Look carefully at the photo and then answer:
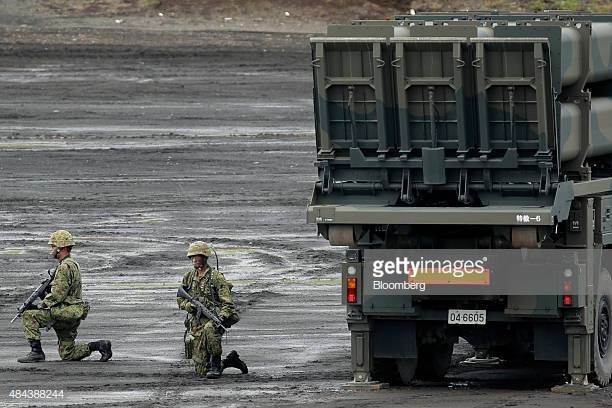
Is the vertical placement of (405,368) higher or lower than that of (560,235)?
lower

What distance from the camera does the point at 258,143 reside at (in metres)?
39.1

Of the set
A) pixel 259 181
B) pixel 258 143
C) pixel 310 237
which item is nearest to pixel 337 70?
pixel 310 237

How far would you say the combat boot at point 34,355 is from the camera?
1862 centimetres

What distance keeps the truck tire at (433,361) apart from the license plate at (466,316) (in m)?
1.05

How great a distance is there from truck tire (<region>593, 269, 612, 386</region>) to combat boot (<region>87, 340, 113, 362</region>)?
16.2 feet

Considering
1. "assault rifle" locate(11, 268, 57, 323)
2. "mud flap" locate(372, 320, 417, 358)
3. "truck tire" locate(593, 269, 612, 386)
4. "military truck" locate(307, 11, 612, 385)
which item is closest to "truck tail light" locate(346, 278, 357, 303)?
"military truck" locate(307, 11, 612, 385)

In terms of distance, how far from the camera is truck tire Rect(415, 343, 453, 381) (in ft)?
57.8

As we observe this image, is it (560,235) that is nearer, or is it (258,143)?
(560,235)

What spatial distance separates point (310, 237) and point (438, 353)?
1099cm

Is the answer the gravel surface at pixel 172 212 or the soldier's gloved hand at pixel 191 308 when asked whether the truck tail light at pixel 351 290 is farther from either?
the soldier's gloved hand at pixel 191 308

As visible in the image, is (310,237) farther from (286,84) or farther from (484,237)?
(286,84)

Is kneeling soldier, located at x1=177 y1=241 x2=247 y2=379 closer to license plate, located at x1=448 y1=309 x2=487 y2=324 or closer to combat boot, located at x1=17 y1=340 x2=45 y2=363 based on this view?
combat boot, located at x1=17 y1=340 x2=45 y2=363

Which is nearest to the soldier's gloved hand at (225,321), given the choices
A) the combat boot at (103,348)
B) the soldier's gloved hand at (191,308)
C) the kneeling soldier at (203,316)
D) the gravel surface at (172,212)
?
the kneeling soldier at (203,316)

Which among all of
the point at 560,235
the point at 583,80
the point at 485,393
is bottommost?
the point at 485,393
